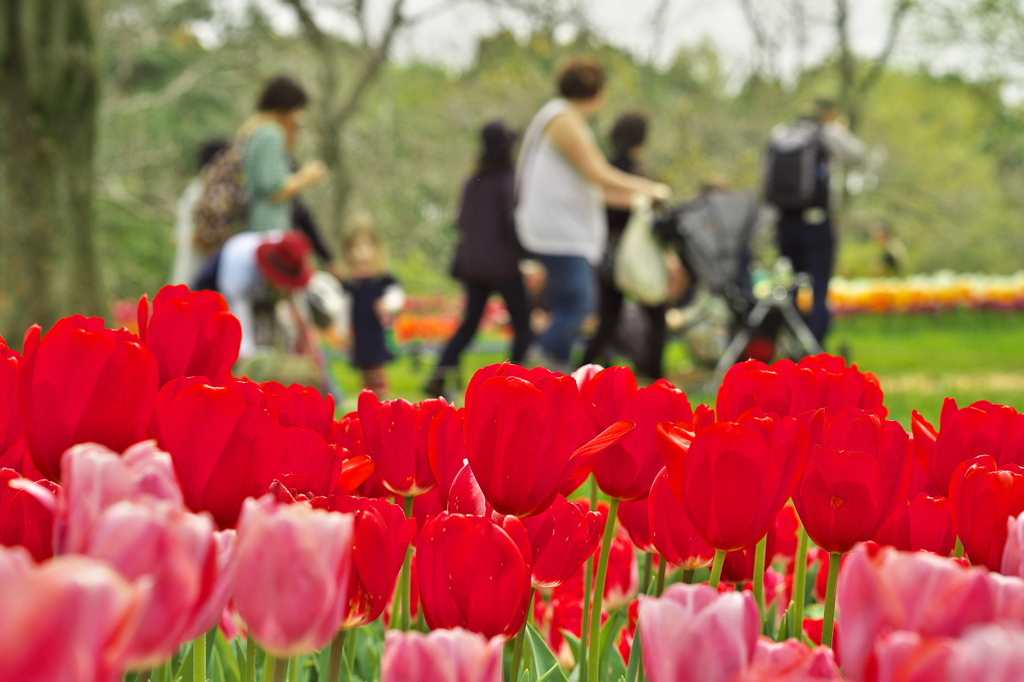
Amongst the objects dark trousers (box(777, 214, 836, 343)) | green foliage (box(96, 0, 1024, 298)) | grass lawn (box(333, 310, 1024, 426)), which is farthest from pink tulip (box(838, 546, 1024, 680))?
green foliage (box(96, 0, 1024, 298))

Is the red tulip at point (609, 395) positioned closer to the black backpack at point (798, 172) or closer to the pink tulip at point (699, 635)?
the pink tulip at point (699, 635)

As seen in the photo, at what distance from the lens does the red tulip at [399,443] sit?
0.91 m

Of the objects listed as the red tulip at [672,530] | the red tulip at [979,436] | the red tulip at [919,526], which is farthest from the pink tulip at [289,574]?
the red tulip at [979,436]

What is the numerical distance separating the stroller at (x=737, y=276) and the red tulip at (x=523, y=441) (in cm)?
620

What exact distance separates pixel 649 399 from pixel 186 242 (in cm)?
585

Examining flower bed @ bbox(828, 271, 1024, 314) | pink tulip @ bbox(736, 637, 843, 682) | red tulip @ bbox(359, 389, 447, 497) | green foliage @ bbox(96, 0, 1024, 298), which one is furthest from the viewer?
flower bed @ bbox(828, 271, 1024, 314)

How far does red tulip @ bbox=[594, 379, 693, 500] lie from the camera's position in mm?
842

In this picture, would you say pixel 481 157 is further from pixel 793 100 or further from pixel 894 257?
pixel 793 100

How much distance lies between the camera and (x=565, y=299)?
20.1ft

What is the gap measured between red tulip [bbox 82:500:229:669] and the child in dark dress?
24.9ft

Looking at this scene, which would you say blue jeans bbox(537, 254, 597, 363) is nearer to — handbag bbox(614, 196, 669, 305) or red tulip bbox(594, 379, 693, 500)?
handbag bbox(614, 196, 669, 305)

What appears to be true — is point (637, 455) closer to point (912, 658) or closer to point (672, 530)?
point (672, 530)

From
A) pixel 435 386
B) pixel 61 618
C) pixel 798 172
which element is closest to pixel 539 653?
pixel 61 618

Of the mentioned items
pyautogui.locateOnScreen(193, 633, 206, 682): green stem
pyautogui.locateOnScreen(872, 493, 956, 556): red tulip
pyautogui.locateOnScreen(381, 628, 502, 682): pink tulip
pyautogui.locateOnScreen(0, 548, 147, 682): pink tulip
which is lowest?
pyautogui.locateOnScreen(193, 633, 206, 682): green stem
